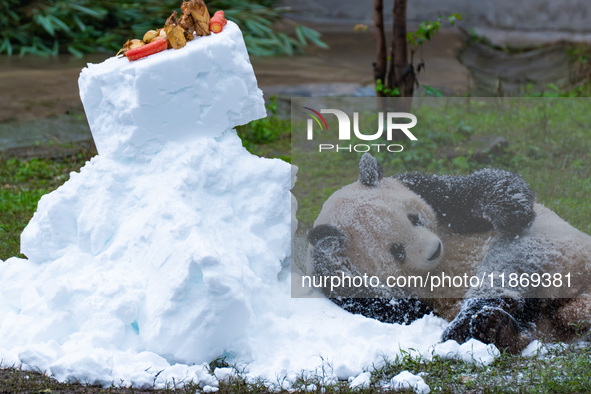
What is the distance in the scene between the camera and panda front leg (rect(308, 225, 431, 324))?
12.3 ft

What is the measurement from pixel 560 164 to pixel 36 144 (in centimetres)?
530

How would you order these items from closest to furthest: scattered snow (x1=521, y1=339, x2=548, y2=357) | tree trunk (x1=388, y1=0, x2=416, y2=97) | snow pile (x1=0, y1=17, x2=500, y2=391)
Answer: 1. snow pile (x1=0, y1=17, x2=500, y2=391)
2. scattered snow (x1=521, y1=339, x2=548, y2=357)
3. tree trunk (x1=388, y1=0, x2=416, y2=97)

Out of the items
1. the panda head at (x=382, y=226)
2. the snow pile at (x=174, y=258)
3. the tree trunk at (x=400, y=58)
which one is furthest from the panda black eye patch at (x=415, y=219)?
the tree trunk at (x=400, y=58)

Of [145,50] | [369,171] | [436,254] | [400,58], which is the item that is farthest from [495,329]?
[400,58]

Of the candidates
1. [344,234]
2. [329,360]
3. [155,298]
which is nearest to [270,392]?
[329,360]

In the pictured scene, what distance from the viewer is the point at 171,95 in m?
3.57

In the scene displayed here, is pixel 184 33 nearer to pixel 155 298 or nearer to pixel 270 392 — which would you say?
pixel 155 298

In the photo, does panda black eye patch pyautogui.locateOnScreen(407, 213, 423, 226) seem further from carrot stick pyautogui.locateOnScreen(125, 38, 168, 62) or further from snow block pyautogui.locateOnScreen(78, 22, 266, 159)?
carrot stick pyautogui.locateOnScreen(125, 38, 168, 62)

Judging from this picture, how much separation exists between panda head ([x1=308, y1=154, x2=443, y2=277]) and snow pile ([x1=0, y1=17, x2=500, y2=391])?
0.27 metres

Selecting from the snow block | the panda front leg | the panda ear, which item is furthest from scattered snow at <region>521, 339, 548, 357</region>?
the snow block

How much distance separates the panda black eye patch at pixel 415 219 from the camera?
3811 millimetres

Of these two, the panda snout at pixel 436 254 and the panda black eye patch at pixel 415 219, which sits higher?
the panda black eye patch at pixel 415 219

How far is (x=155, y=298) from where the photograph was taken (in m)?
3.33

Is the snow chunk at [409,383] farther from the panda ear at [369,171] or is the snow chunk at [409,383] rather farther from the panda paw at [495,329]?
the panda ear at [369,171]
